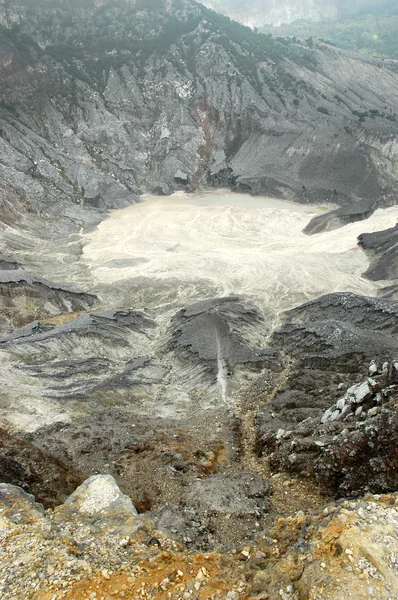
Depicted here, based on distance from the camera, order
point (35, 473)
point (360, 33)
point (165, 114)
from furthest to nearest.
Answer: point (360, 33)
point (165, 114)
point (35, 473)

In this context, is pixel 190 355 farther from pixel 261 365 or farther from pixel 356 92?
pixel 356 92

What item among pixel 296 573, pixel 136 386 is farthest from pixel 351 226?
pixel 296 573

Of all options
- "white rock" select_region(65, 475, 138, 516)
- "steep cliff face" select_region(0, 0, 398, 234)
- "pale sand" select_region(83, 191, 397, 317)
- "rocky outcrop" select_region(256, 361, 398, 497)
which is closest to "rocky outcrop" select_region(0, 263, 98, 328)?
"pale sand" select_region(83, 191, 397, 317)

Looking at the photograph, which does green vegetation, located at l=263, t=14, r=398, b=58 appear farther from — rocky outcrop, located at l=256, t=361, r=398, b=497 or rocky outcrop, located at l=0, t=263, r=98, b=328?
rocky outcrop, located at l=256, t=361, r=398, b=497

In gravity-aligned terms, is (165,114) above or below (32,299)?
above

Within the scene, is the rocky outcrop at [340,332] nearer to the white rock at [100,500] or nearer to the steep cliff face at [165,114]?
the white rock at [100,500]

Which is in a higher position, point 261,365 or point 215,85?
point 215,85

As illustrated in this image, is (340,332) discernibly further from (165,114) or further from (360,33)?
(360,33)

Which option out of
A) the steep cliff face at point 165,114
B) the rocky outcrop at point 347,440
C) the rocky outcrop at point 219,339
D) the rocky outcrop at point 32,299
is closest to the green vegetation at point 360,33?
the steep cliff face at point 165,114

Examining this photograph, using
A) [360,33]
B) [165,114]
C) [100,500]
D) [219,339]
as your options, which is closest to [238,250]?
[219,339]
